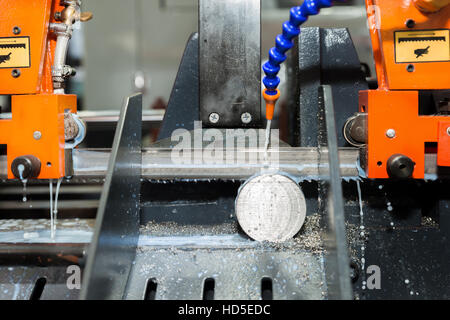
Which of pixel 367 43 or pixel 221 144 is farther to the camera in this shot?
pixel 367 43

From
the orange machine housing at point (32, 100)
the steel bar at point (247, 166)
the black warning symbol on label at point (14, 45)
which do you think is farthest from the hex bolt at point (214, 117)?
the black warning symbol on label at point (14, 45)

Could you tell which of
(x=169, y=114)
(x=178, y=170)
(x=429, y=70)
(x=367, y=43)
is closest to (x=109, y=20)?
(x=367, y=43)

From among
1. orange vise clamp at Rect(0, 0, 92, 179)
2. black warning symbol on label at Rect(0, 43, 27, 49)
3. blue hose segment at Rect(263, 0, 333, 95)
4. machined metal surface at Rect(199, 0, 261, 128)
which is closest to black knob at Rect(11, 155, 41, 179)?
orange vise clamp at Rect(0, 0, 92, 179)

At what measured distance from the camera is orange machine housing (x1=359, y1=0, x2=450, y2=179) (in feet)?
2.94

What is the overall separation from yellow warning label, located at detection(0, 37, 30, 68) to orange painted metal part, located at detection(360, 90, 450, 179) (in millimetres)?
821

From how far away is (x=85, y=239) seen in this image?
95cm

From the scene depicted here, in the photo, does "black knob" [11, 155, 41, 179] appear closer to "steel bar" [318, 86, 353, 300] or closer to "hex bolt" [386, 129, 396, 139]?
"steel bar" [318, 86, 353, 300]

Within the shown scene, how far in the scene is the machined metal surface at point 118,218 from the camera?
67 centimetres

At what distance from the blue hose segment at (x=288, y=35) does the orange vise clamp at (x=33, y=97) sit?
1.63 feet

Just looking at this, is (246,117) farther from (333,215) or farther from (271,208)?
(333,215)

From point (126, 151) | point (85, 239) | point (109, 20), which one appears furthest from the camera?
point (109, 20)

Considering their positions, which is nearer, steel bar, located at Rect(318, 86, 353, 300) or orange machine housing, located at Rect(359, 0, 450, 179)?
steel bar, located at Rect(318, 86, 353, 300)

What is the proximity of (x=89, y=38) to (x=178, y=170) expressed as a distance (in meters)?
2.67

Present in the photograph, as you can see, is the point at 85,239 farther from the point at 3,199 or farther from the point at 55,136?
the point at 3,199
